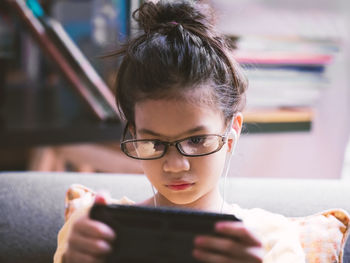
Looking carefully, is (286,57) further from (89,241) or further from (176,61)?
(89,241)

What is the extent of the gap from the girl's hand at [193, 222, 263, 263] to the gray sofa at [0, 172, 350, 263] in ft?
1.66

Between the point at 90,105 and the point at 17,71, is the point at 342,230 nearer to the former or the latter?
the point at 90,105

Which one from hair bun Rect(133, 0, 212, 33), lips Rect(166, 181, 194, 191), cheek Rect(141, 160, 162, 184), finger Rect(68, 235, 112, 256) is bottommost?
finger Rect(68, 235, 112, 256)

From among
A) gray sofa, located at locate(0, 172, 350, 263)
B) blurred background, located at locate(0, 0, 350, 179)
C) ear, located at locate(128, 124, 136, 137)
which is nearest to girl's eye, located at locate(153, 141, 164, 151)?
ear, located at locate(128, 124, 136, 137)

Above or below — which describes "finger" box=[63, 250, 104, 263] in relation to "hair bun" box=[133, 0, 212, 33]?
below

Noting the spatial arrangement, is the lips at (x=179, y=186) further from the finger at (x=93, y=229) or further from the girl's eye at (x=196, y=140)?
the finger at (x=93, y=229)

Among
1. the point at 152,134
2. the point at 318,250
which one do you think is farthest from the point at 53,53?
the point at 318,250

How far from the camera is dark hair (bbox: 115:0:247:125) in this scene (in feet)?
2.78

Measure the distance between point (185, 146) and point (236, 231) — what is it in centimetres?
27

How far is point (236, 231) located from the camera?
595mm

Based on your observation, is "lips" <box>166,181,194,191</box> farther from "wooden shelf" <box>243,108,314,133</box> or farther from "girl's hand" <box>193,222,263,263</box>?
"wooden shelf" <box>243,108,314,133</box>

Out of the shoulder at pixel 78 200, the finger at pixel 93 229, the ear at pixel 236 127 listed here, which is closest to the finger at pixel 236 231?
the finger at pixel 93 229

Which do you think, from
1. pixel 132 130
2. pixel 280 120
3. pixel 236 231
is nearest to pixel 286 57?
pixel 280 120

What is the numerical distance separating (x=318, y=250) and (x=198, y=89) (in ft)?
1.42
